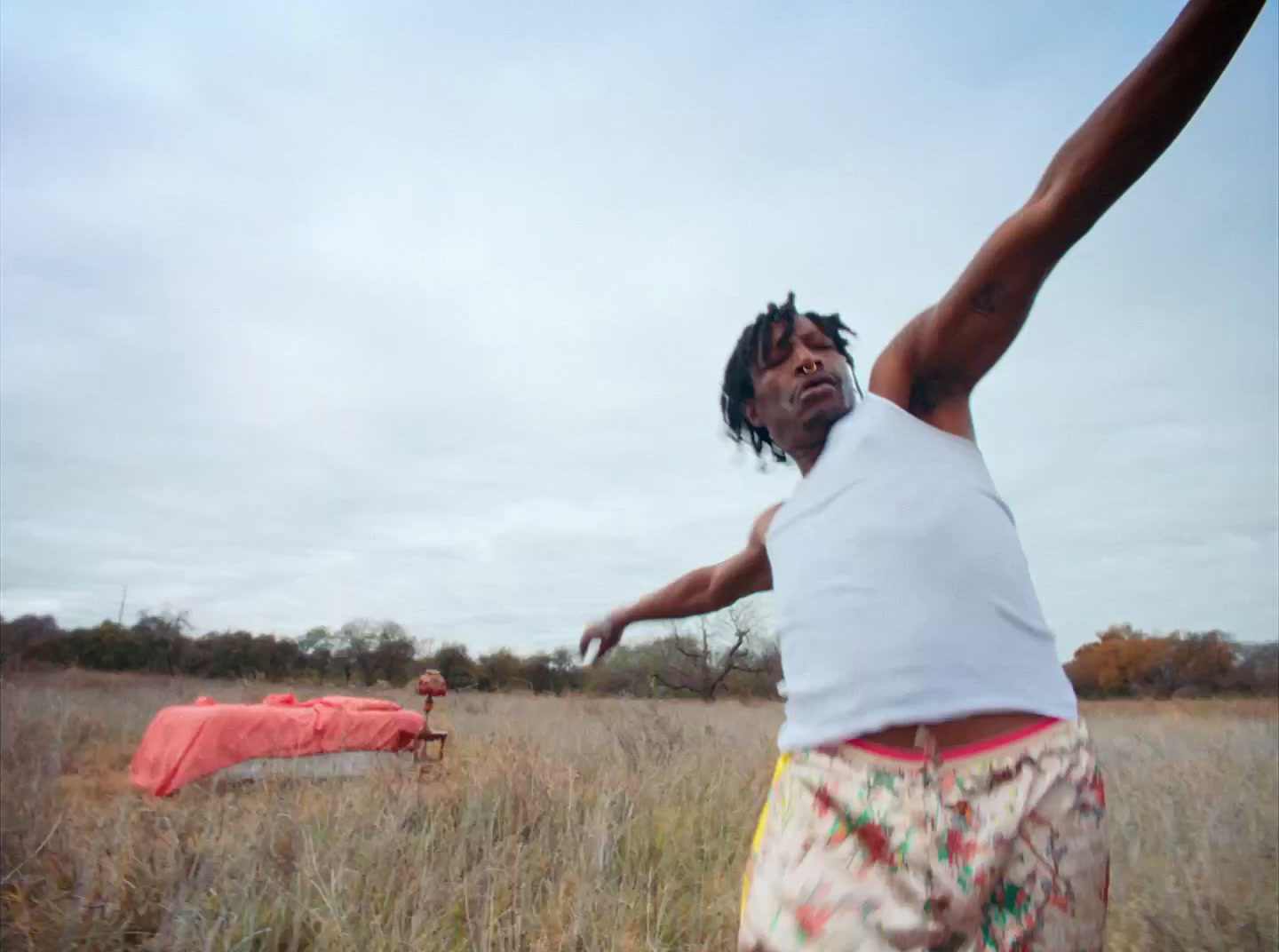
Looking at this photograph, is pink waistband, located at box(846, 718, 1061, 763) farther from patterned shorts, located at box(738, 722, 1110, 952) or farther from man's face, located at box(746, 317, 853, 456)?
man's face, located at box(746, 317, 853, 456)

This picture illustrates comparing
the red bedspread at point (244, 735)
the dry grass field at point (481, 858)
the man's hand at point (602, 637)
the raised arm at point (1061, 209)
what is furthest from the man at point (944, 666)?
the red bedspread at point (244, 735)

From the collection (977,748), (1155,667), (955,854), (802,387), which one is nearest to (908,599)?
(977,748)

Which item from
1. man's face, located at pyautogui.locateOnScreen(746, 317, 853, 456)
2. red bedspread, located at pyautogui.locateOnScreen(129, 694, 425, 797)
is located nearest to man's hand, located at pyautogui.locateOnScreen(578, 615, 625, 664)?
man's face, located at pyautogui.locateOnScreen(746, 317, 853, 456)

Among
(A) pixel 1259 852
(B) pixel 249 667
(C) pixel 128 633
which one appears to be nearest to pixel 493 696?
(B) pixel 249 667

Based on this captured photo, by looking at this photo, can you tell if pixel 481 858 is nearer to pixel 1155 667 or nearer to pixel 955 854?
pixel 955 854

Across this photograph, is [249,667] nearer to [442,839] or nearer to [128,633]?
[128,633]

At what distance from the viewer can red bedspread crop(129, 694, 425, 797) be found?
23.0ft

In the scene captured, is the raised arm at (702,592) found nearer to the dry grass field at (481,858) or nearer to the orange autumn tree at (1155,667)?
the dry grass field at (481,858)

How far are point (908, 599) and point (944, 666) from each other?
0.32ft

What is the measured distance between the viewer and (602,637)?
2.20 m

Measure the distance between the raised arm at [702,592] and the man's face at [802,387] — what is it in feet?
0.86

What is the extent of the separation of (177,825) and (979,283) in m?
3.85

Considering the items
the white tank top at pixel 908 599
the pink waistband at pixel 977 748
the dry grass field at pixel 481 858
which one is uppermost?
the white tank top at pixel 908 599

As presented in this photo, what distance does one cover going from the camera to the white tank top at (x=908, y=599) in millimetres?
1227
